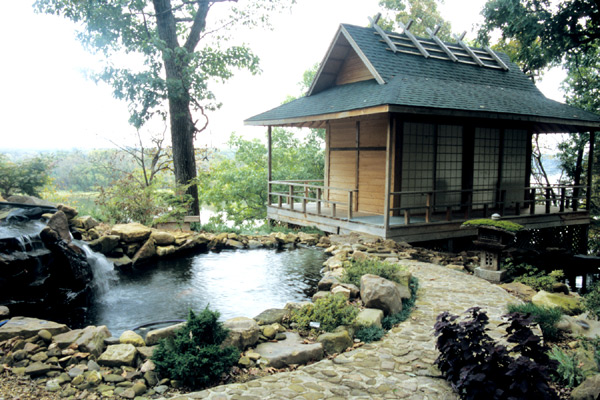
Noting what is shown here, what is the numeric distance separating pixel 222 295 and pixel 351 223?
5.04 m

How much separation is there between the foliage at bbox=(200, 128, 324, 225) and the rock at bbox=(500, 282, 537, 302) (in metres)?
13.9

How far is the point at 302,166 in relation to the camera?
2275 cm

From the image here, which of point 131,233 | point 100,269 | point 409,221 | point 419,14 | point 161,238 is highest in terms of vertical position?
point 419,14

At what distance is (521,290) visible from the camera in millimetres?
7691

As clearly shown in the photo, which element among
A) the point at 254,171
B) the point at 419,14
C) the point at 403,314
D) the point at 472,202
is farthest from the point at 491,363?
Answer: the point at 419,14

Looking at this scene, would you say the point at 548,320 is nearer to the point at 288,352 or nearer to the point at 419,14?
the point at 288,352

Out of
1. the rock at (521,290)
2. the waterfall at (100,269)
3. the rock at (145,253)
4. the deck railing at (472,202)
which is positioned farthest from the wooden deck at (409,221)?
the waterfall at (100,269)

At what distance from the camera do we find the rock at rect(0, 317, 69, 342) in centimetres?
521

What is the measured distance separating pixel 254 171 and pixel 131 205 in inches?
351

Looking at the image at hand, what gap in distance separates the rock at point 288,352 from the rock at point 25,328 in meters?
2.45

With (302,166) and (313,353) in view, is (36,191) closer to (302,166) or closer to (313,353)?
(313,353)

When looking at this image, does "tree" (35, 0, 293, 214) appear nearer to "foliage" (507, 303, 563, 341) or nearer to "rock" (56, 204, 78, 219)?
"rock" (56, 204, 78, 219)

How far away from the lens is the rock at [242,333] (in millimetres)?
4953

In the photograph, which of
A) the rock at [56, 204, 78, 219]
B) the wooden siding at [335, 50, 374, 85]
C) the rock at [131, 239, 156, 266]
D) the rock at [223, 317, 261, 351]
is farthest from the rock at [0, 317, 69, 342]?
the wooden siding at [335, 50, 374, 85]
